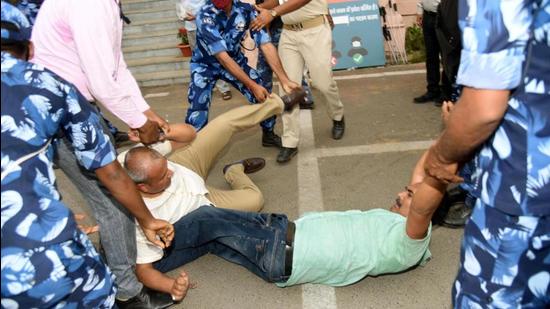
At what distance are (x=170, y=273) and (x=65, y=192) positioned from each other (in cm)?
160

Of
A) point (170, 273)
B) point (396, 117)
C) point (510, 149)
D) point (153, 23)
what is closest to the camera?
point (510, 149)

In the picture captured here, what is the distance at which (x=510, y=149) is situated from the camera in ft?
4.14

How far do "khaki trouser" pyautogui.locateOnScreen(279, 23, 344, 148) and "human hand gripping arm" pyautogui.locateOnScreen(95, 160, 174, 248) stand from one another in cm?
193

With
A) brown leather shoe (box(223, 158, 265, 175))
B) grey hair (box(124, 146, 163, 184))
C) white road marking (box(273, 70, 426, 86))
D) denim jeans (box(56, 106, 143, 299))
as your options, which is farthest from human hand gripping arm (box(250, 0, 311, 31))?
white road marking (box(273, 70, 426, 86))

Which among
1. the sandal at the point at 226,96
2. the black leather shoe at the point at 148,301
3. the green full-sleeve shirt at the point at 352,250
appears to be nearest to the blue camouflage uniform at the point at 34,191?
the black leather shoe at the point at 148,301

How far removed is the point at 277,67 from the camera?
3.58 meters

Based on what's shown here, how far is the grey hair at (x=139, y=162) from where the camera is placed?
2.42 m

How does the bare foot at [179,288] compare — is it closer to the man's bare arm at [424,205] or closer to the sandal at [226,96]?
the man's bare arm at [424,205]

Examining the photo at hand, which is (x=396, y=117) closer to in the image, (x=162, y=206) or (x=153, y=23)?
(x=162, y=206)

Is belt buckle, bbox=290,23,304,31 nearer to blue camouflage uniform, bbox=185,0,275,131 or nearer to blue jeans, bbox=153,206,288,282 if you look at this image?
blue camouflage uniform, bbox=185,0,275,131

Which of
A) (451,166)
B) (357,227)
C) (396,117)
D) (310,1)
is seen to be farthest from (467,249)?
(396,117)

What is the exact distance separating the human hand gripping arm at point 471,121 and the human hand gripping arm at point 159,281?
1.64m

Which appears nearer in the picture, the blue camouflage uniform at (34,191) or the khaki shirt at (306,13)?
the blue camouflage uniform at (34,191)

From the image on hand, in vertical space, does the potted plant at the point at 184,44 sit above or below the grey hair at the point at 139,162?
below
